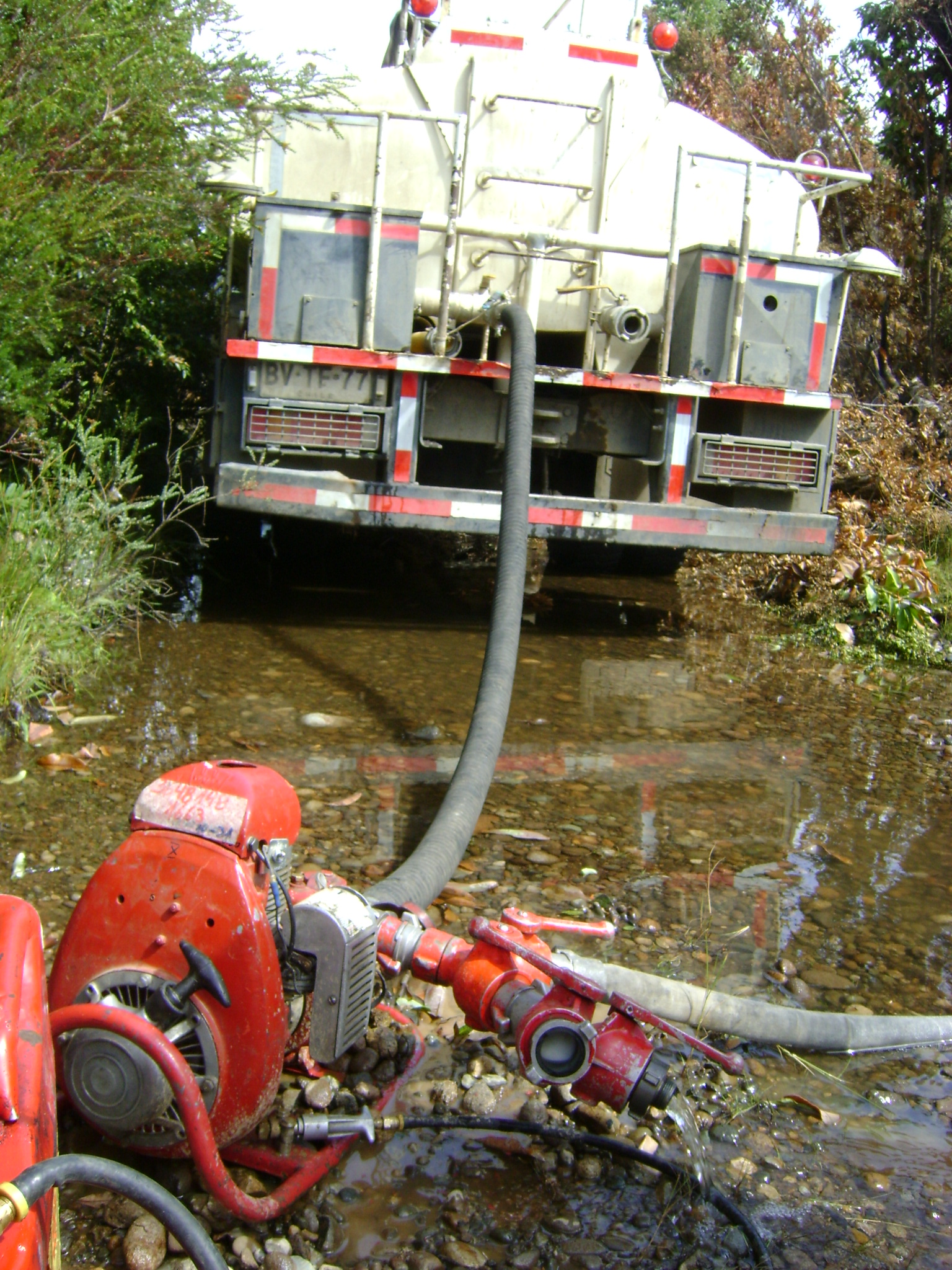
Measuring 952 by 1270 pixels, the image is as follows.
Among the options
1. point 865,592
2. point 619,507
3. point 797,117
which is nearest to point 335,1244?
point 619,507

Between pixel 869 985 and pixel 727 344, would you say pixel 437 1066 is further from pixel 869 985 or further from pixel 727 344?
pixel 727 344

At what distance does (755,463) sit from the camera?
534 centimetres

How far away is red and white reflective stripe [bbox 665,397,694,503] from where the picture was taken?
5223 millimetres

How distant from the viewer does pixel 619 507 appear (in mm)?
5074

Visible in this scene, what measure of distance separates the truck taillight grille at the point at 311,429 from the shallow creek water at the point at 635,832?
2.83ft

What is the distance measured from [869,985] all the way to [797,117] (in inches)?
479

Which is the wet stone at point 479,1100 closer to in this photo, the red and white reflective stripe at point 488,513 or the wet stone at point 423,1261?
the wet stone at point 423,1261

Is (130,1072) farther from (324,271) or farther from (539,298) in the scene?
(539,298)

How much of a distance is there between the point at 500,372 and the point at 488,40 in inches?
67.9

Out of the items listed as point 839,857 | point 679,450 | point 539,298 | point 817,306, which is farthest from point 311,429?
point 839,857

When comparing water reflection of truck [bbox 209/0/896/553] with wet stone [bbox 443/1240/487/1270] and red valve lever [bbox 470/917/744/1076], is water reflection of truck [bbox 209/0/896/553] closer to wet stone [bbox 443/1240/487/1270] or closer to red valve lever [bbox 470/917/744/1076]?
red valve lever [bbox 470/917/744/1076]

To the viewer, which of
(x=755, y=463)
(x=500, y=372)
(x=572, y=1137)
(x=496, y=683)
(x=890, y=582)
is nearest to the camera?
(x=572, y=1137)

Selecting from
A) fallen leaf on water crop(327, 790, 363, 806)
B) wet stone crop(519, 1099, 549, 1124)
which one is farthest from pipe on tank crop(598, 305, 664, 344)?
wet stone crop(519, 1099, 549, 1124)

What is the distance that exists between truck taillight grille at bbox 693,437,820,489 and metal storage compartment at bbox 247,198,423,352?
4.98 ft
